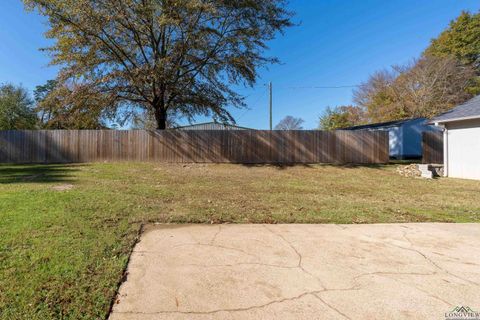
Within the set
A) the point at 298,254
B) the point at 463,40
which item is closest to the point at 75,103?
the point at 298,254

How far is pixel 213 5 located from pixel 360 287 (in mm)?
12643

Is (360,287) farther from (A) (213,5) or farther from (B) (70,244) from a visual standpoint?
(A) (213,5)

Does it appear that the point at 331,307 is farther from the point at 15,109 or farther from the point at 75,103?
the point at 15,109

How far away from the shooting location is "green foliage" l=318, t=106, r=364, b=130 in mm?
35375

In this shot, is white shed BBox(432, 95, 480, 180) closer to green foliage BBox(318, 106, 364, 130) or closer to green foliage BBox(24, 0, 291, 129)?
green foliage BBox(24, 0, 291, 129)

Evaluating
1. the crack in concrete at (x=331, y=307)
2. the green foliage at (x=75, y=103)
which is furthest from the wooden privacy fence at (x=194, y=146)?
the crack in concrete at (x=331, y=307)

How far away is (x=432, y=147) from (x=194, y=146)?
12.2m

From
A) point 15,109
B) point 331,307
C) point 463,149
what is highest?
point 15,109

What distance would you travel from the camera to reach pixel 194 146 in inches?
535

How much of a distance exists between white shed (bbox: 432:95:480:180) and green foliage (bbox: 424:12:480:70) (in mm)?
22113

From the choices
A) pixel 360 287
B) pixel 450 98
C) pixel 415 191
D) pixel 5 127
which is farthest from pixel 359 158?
pixel 5 127

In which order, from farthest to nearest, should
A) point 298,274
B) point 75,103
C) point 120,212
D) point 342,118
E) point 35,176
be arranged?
point 342,118, point 75,103, point 35,176, point 120,212, point 298,274

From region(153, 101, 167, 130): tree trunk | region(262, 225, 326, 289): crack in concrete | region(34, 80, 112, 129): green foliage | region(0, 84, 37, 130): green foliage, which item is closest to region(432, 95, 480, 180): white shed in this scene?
region(262, 225, 326, 289): crack in concrete

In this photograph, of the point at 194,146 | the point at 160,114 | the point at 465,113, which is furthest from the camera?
the point at 160,114
